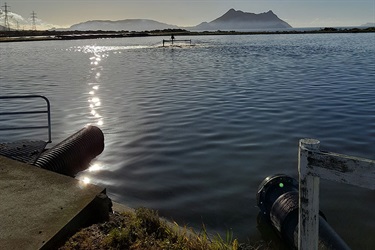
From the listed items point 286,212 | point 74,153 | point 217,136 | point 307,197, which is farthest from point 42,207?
point 217,136

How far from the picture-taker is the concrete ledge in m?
4.92

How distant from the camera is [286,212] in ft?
18.8

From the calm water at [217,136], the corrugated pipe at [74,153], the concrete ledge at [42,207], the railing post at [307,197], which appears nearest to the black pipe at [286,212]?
the calm water at [217,136]

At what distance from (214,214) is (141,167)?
3.10 m

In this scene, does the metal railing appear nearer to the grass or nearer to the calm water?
the grass

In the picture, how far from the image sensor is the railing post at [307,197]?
342 cm

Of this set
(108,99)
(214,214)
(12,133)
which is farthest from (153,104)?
(214,214)

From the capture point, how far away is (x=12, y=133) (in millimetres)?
13336

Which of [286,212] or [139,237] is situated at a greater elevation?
[286,212]

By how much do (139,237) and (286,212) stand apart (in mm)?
2300

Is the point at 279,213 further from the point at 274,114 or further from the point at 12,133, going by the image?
the point at 12,133

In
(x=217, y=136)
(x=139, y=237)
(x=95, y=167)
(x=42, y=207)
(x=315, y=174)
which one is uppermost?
(x=315, y=174)

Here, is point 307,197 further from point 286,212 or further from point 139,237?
point 139,237

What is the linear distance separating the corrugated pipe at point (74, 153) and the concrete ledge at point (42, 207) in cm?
112
